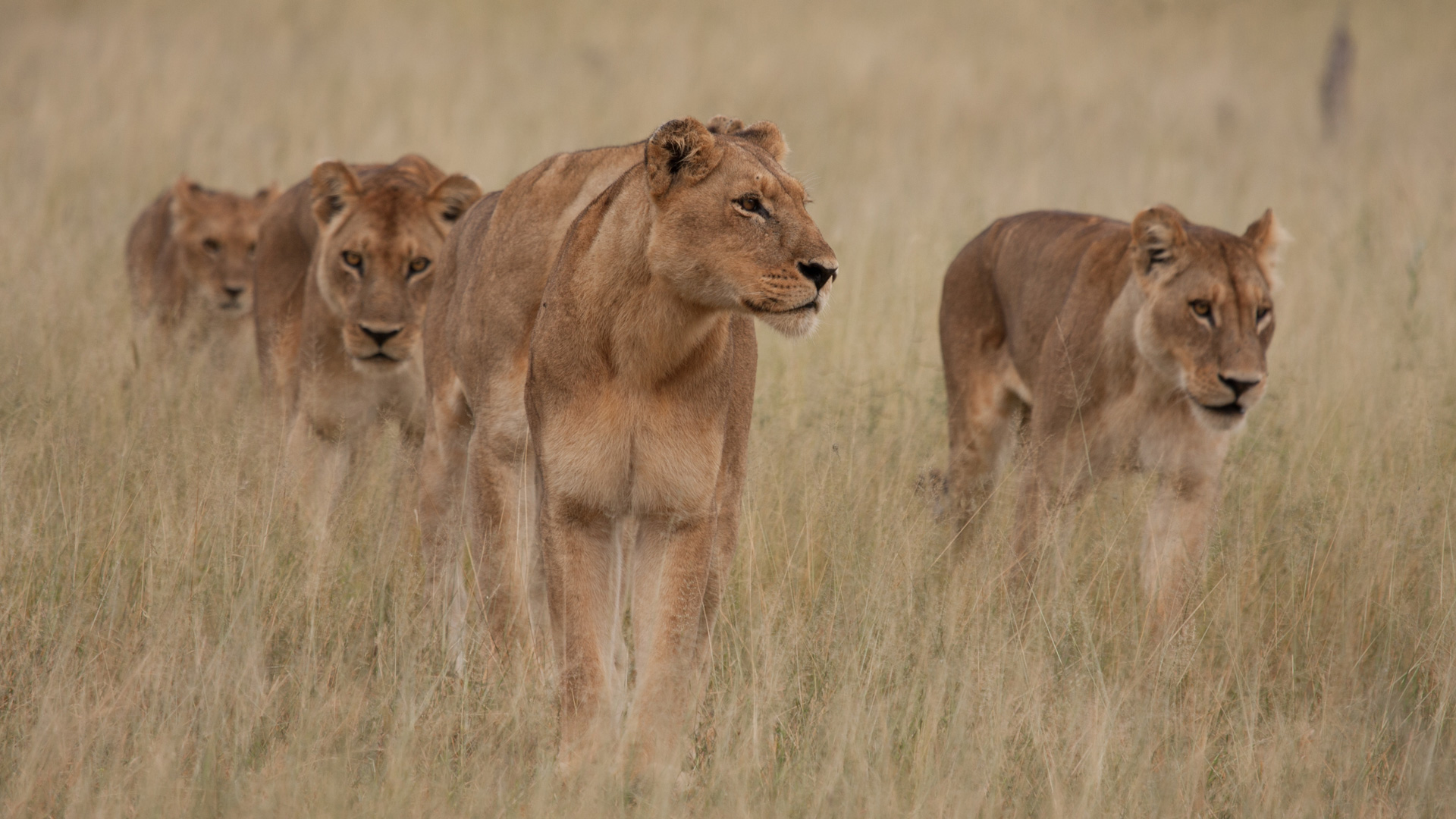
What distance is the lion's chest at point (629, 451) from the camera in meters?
3.61

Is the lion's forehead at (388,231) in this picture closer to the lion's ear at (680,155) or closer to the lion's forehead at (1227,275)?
the lion's ear at (680,155)

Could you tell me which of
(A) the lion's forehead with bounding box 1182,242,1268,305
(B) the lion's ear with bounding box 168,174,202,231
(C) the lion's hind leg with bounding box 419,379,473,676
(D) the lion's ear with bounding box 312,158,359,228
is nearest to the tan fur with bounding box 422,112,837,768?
(C) the lion's hind leg with bounding box 419,379,473,676

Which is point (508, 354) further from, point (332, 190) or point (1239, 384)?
point (1239, 384)

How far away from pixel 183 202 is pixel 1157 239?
5627 millimetres

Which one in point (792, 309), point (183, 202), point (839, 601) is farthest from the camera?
point (183, 202)

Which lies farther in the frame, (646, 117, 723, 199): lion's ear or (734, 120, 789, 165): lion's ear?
(734, 120, 789, 165): lion's ear

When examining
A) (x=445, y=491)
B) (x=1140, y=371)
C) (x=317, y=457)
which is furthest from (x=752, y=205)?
(x=317, y=457)

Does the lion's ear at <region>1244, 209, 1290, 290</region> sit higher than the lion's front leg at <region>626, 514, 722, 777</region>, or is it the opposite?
the lion's ear at <region>1244, 209, 1290, 290</region>

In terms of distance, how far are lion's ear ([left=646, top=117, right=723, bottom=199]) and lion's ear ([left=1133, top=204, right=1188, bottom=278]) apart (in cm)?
222

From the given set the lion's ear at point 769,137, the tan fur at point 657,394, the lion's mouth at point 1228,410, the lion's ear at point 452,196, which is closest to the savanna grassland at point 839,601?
the tan fur at point 657,394

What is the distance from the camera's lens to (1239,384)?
4816 mm

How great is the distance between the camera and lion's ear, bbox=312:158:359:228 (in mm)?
5855

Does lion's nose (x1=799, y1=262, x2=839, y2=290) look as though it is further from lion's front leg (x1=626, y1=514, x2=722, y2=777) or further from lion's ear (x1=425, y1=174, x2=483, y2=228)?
lion's ear (x1=425, y1=174, x2=483, y2=228)

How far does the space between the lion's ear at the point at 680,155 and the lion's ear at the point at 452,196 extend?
2326 millimetres
